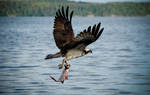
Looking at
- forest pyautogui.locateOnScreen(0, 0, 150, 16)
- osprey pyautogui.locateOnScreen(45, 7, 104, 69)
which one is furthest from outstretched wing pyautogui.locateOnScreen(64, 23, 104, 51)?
forest pyautogui.locateOnScreen(0, 0, 150, 16)

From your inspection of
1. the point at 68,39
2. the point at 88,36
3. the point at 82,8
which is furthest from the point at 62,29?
the point at 82,8

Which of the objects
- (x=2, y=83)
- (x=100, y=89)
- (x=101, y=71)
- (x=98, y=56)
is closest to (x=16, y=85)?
(x=2, y=83)

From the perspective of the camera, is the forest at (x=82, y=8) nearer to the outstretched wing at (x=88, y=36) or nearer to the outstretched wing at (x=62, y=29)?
the outstretched wing at (x=62, y=29)

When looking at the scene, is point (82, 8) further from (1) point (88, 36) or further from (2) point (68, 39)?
(1) point (88, 36)

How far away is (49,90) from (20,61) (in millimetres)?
5758

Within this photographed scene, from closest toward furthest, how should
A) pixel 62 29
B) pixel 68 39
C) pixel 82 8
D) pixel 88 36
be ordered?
pixel 88 36 → pixel 68 39 → pixel 62 29 → pixel 82 8

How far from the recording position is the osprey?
8.97m

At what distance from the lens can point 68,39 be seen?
9.66 m

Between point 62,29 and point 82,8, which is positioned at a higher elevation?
point 82,8

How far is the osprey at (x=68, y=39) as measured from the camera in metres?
8.97

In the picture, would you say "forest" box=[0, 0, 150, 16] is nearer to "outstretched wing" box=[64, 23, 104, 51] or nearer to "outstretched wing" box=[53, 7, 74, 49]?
"outstretched wing" box=[53, 7, 74, 49]

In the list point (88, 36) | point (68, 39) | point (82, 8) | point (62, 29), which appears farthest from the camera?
point (82, 8)

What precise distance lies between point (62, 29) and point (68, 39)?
445mm

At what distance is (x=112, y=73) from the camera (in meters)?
13.4
